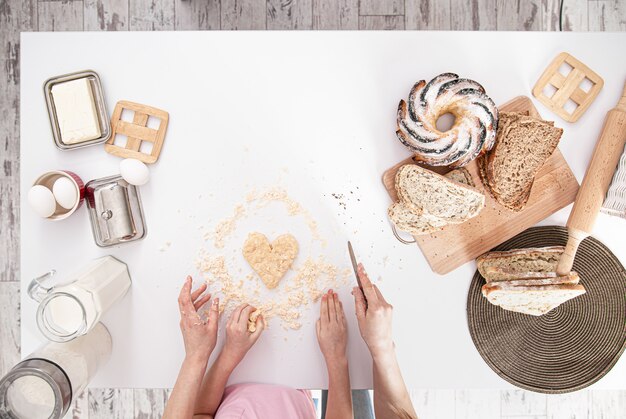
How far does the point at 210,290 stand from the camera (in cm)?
116

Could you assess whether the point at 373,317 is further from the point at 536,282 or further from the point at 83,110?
the point at 83,110

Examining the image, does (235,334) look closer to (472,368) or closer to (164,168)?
(164,168)

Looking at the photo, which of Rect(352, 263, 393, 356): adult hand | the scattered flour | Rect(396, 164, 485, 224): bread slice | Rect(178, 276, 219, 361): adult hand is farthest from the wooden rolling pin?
Rect(178, 276, 219, 361): adult hand

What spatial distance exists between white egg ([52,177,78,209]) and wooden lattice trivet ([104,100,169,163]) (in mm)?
126

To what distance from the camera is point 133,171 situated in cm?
108

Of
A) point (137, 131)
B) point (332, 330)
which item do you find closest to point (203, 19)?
point (137, 131)

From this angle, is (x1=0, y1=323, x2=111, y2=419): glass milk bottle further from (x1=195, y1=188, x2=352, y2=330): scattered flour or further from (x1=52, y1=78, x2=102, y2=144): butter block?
(x1=52, y1=78, x2=102, y2=144): butter block

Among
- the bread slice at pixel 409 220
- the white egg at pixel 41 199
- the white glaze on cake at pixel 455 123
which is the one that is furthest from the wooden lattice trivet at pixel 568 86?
the white egg at pixel 41 199

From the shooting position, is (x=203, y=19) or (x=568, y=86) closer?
(x=568, y=86)

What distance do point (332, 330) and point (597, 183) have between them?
73 cm

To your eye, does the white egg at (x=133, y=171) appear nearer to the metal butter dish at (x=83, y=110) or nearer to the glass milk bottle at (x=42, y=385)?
the metal butter dish at (x=83, y=110)

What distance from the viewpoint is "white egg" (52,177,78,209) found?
103cm

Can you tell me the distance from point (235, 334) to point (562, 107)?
98 cm

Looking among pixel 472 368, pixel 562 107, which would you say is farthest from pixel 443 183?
pixel 472 368
